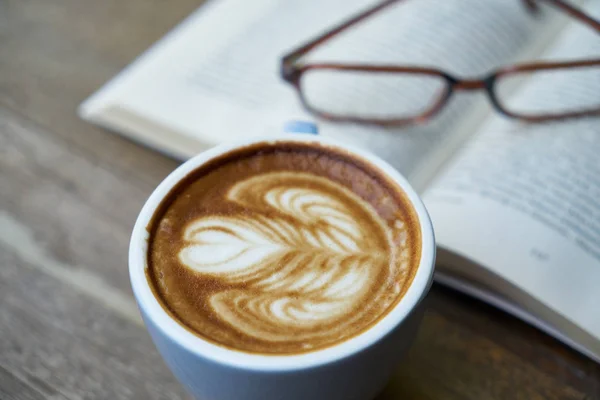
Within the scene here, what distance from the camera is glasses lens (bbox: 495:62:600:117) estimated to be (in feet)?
2.30

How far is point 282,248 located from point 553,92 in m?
0.45

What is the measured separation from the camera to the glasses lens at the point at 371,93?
0.71 metres

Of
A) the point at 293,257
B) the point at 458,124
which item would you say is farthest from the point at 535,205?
the point at 293,257

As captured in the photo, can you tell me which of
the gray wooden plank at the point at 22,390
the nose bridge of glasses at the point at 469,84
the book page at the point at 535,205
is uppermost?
the nose bridge of glasses at the point at 469,84

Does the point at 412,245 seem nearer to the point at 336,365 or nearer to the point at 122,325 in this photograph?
the point at 336,365

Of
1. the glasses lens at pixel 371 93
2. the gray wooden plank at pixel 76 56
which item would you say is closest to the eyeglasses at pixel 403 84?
the glasses lens at pixel 371 93

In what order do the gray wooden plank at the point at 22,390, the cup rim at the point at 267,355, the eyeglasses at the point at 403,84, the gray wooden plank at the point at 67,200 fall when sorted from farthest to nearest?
the eyeglasses at the point at 403,84, the gray wooden plank at the point at 67,200, the gray wooden plank at the point at 22,390, the cup rim at the point at 267,355

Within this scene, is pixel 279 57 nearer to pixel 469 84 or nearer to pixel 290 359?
pixel 469 84

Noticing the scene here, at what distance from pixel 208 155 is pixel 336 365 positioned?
0.68 feet

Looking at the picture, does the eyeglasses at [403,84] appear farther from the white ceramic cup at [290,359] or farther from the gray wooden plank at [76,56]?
the white ceramic cup at [290,359]

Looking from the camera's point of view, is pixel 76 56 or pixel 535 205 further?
pixel 76 56

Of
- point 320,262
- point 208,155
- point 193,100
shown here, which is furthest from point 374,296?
point 193,100

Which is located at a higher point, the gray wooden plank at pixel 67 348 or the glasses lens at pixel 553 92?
the glasses lens at pixel 553 92

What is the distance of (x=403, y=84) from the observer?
744 mm
